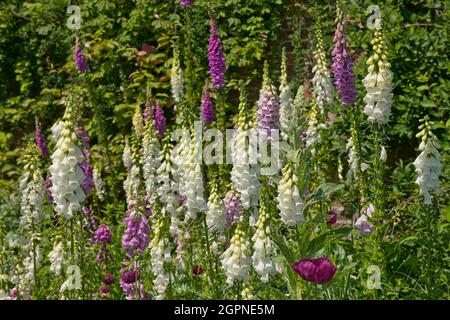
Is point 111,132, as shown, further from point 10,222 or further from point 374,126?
point 374,126

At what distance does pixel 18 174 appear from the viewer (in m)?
8.40

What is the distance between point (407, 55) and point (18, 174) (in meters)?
4.84

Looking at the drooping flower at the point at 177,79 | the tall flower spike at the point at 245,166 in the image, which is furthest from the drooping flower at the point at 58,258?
the drooping flower at the point at 177,79

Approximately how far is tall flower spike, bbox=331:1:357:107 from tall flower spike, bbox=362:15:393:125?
1.85 feet

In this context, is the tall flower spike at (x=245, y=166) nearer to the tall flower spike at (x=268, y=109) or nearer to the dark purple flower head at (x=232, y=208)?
the dark purple flower head at (x=232, y=208)

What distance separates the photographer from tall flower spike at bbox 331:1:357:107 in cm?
448

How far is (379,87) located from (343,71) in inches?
29.1

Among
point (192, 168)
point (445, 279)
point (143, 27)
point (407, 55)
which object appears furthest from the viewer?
point (143, 27)

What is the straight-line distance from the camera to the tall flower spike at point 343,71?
14.7 feet

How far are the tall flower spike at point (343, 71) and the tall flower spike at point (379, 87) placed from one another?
563 mm

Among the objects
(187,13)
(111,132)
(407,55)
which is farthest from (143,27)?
Answer: (407,55)

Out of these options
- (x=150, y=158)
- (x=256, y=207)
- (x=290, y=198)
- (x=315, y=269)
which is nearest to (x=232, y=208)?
(x=256, y=207)

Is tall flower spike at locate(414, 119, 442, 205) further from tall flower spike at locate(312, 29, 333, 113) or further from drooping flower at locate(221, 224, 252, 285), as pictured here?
tall flower spike at locate(312, 29, 333, 113)

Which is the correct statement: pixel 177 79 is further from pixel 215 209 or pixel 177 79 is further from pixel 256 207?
pixel 215 209
